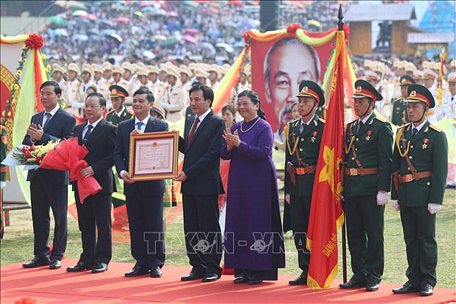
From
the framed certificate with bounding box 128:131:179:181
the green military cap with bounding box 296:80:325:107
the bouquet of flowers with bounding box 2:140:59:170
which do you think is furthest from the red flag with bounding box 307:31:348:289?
the bouquet of flowers with bounding box 2:140:59:170

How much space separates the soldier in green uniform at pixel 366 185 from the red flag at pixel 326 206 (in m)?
0.09

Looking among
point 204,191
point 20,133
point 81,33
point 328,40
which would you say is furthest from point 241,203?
point 81,33

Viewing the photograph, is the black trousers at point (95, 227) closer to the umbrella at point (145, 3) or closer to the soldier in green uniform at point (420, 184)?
the soldier in green uniform at point (420, 184)

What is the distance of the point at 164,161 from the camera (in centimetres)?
890

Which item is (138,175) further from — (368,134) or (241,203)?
(368,134)

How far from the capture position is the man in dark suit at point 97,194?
30.7ft

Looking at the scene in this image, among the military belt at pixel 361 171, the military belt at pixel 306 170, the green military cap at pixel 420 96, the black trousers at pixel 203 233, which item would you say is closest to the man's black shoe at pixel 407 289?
the military belt at pixel 361 171

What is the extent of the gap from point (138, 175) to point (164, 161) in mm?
249

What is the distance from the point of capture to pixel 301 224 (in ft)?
28.5

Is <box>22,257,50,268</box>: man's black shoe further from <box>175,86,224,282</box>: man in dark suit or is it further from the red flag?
the red flag

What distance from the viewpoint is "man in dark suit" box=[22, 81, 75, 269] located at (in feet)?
31.9

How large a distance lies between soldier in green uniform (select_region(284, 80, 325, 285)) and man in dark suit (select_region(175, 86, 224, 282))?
2.07ft

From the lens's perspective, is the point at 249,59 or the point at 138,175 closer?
the point at 138,175

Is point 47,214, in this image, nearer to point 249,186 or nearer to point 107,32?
point 249,186
